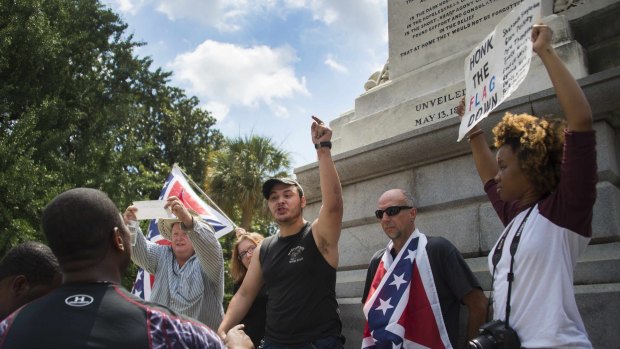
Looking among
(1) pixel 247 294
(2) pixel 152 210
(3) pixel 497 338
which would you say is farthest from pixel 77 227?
(2) pixel 152 210

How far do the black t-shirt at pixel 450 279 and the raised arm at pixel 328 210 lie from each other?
28.6 inches

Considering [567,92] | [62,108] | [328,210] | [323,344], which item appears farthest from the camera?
[62,108]

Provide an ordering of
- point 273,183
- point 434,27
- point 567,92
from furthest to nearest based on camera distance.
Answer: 1. point 434,27
2. point 273,183
3. point 567,92

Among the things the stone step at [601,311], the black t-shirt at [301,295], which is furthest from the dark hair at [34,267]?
the stone step at [601,311]

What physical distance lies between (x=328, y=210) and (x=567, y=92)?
1.68 m

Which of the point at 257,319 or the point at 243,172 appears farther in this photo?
the point at 243,172

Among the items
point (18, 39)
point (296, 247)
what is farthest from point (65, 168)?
point (296, 247)

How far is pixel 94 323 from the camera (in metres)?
1.74

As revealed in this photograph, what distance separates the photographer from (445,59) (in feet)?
19.7

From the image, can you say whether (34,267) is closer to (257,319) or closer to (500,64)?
(257,319)

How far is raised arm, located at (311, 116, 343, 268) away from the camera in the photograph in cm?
371

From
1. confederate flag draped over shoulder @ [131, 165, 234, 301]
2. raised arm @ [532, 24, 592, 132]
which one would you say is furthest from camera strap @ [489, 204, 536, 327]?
confederate flag draped over shoulder @ [131, 165, 234, 301]

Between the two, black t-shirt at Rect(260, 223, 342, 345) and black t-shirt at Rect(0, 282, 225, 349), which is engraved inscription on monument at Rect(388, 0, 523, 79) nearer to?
black t-shirt at Rect(260, 223, 342, 345)

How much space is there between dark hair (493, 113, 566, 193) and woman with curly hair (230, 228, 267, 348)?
2.47m
